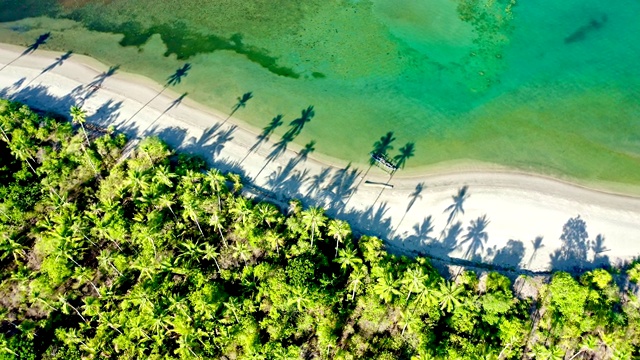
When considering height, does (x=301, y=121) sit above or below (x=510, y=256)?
above

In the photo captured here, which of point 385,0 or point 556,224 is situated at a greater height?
point 385,0

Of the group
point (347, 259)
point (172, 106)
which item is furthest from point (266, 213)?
point (172, 106)

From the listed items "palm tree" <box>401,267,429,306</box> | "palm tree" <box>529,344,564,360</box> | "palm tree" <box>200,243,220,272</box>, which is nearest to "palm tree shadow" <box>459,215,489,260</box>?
"palm tree" <box>401,267,429,306</box>

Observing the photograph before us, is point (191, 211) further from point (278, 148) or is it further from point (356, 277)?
point (356, 277)

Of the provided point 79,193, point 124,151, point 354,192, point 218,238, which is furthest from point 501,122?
point 79,193

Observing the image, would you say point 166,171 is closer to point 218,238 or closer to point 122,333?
point 218,238
